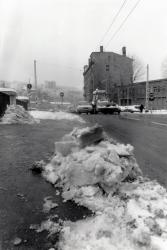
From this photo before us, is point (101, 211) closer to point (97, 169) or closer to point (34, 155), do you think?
point (97, 169)

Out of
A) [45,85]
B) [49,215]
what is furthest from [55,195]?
[45,85]

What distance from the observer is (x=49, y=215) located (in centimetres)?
321

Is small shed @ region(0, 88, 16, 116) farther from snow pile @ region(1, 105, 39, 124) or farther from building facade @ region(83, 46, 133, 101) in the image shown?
building facade @ region(83, 46, 133, 101)

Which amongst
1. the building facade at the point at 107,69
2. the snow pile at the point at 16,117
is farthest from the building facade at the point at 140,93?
the snow pile at the point at 16,117

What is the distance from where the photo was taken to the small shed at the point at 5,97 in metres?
17.6

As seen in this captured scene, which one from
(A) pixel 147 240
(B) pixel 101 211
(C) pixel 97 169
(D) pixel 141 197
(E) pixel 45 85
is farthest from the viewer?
(E) pixel 45 85

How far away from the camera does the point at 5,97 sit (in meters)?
18.9

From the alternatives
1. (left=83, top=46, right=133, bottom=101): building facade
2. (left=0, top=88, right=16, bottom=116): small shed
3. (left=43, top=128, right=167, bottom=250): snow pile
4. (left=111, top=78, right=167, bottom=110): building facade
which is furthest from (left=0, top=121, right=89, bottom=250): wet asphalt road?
(left=83, top=46, right=133, bottom=101): building facade

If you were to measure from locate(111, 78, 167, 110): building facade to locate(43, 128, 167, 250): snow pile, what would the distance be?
162 ft

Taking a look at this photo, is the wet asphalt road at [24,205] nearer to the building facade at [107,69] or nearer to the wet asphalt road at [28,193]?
the wet asphalt road at [28,193]

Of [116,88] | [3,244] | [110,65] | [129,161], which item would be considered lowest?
[3,244]

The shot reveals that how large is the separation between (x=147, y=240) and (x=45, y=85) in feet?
466

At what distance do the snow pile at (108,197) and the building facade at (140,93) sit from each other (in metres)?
49.2

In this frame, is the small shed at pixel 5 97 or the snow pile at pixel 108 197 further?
the small shed at pixel 5 97
